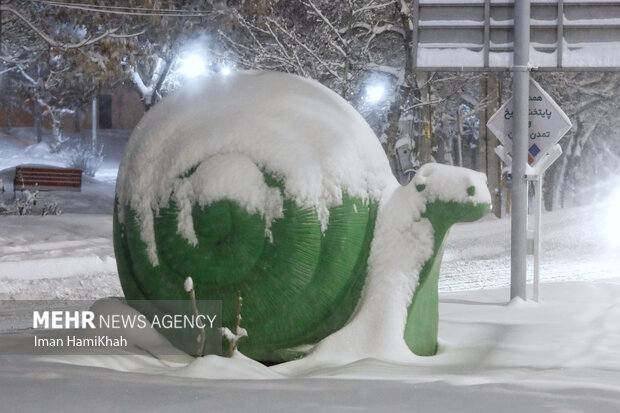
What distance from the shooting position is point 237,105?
635 centimetres

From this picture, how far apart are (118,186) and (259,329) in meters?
1.44

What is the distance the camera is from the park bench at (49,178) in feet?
104

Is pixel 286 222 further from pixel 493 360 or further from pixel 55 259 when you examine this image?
pixel 55 259

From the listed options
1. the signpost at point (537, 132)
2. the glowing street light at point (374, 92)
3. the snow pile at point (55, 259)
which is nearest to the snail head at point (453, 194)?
the signpost at point (537, 132)

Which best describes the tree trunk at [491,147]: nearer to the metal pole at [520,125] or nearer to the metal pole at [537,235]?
the metal pole at [520,125]

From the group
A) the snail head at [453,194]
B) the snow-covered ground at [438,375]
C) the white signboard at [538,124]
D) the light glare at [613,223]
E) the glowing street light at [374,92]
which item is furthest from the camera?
the glowing street light at [374,92]

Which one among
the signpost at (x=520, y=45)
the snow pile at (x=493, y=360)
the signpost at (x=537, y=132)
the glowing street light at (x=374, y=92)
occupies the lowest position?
the snow pile at (x=493, y=360)

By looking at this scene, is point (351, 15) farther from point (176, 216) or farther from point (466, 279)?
point (176, 216)

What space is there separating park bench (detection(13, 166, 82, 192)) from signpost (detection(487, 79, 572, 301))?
22.5 metres

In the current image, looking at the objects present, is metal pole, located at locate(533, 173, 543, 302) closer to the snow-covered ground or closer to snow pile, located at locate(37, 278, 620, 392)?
the snow-covered ground

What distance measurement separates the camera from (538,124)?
34.8 feet

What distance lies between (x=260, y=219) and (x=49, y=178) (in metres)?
27.8

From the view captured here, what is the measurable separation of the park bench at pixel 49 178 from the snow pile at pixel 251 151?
25.3 meters

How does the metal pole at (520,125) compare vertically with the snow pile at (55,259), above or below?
above
